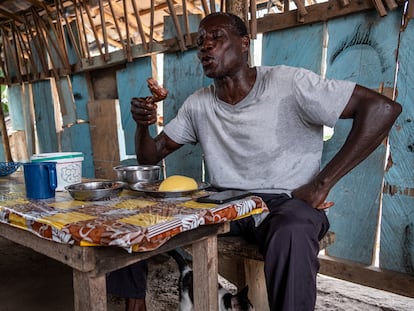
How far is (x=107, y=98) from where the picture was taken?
372 centimetres

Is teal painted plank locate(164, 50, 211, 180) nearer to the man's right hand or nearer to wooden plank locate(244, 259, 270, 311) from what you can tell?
the man's right hand

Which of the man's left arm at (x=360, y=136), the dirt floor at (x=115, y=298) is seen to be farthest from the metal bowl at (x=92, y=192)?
the dirt floor at (x=115, y=298)

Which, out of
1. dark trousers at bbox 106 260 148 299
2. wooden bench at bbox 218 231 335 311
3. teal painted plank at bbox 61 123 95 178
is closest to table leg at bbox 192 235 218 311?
wooden bench at bbox 218 231 335 311

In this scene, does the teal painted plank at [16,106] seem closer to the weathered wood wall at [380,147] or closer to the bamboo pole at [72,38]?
the bamboo pole at [72,38]

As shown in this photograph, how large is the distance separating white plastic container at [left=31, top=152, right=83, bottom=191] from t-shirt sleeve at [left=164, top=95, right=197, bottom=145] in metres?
0.76

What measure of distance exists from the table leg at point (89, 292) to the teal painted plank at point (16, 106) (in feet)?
14.5

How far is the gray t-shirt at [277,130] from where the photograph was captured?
174 centimetres

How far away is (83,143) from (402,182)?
318 cm

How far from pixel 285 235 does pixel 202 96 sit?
1059 millimetres

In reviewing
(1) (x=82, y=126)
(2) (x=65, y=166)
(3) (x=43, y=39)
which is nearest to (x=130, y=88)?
(1) (x=82, y=126)

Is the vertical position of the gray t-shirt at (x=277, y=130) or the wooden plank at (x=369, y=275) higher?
the gray t-shirt at (x=277, y=130)

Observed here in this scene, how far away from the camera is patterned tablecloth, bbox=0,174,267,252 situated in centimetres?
91

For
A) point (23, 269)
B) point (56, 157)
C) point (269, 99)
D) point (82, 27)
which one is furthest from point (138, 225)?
point (82, 27)

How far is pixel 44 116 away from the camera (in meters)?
4.43
